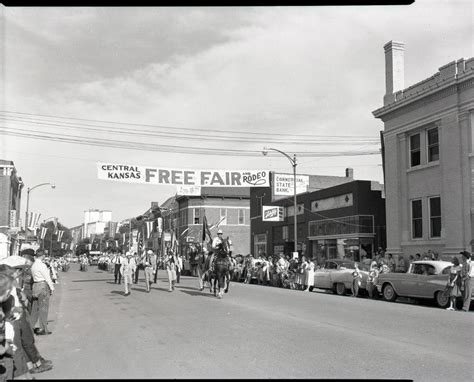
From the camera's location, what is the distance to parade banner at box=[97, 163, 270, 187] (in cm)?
2347

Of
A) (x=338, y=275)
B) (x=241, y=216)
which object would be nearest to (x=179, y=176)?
(x=338, y=275)

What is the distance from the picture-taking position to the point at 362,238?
33.6m

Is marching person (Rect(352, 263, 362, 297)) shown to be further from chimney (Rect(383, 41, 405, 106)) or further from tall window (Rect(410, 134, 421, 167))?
chimney (Rect(383, 41, 405, 106))

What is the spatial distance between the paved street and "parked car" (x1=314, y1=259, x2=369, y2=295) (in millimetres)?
5478

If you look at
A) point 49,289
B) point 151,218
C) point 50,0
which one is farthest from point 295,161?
point 151,218

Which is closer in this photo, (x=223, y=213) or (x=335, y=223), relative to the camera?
(x=335, y=223)

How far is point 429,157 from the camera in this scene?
86.0 feet

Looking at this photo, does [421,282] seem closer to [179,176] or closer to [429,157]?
[429,157]

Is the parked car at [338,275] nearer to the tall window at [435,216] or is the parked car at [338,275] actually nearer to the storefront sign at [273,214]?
the tall window at [435,216]

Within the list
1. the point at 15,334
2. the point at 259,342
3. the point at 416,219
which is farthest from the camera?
the point at 416,219

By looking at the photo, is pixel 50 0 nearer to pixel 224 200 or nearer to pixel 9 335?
pixel 9 335

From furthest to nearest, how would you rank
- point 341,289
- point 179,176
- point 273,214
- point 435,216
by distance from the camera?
point 273,214 < point 435,216 < point 179,176 < point 341,289

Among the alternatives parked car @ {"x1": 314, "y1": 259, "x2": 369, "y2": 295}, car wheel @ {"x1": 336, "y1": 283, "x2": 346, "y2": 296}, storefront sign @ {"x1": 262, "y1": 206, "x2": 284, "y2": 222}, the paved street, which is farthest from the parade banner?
storefront sign @ {"x1": 262, "y1": 206, "x2": 284, "y2": 222}

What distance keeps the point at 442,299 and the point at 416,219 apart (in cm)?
1100
